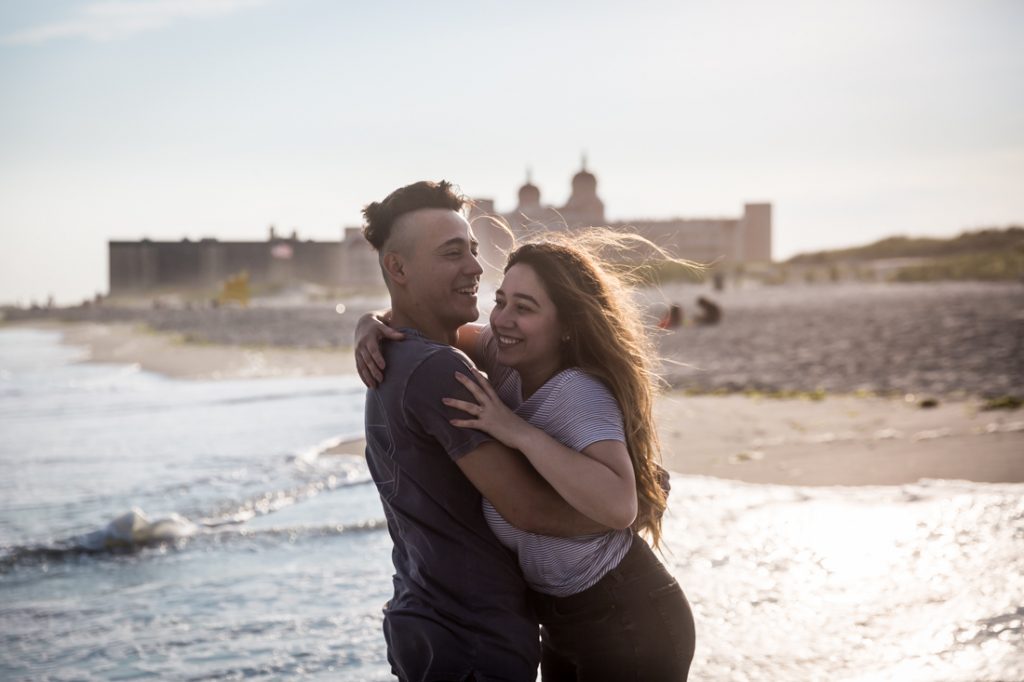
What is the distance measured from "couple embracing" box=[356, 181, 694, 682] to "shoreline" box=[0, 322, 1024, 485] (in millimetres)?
3222

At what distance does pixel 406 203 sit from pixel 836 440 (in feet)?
24.1

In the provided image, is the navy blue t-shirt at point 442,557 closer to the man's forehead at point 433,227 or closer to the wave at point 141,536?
the man's forehead at point 433,227

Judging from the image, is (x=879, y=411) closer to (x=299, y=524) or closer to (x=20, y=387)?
(x=299, y=524)

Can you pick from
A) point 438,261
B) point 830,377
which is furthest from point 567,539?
point 830,377

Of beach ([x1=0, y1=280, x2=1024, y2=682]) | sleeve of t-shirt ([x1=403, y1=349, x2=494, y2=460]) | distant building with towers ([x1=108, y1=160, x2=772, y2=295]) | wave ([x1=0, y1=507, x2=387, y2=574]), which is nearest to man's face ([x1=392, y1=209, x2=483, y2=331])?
sleeve of t-shirt ([x1=403, y1=349, x2=494, y2=460])

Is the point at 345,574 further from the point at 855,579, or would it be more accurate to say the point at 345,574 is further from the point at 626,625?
Result: the point at 626,625

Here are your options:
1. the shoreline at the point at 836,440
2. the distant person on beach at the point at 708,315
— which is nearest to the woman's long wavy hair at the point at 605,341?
the shoreline at the point at 836,440

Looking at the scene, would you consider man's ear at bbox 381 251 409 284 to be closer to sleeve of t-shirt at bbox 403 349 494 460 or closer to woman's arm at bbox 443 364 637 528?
sleeve of t-shirt at bbox 403 349 494 460

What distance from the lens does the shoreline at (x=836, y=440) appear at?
320 inches

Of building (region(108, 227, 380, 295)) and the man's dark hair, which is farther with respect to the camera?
building (region(108, 227, 380, 295))

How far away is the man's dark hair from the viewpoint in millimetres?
3107

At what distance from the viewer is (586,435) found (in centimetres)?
287

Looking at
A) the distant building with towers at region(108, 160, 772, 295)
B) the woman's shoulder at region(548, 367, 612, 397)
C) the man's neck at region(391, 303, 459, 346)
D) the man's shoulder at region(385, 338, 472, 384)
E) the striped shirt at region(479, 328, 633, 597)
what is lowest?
the striped shirt at region(479, 328, 633, 597)

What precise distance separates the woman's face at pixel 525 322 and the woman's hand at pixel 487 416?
299mm
